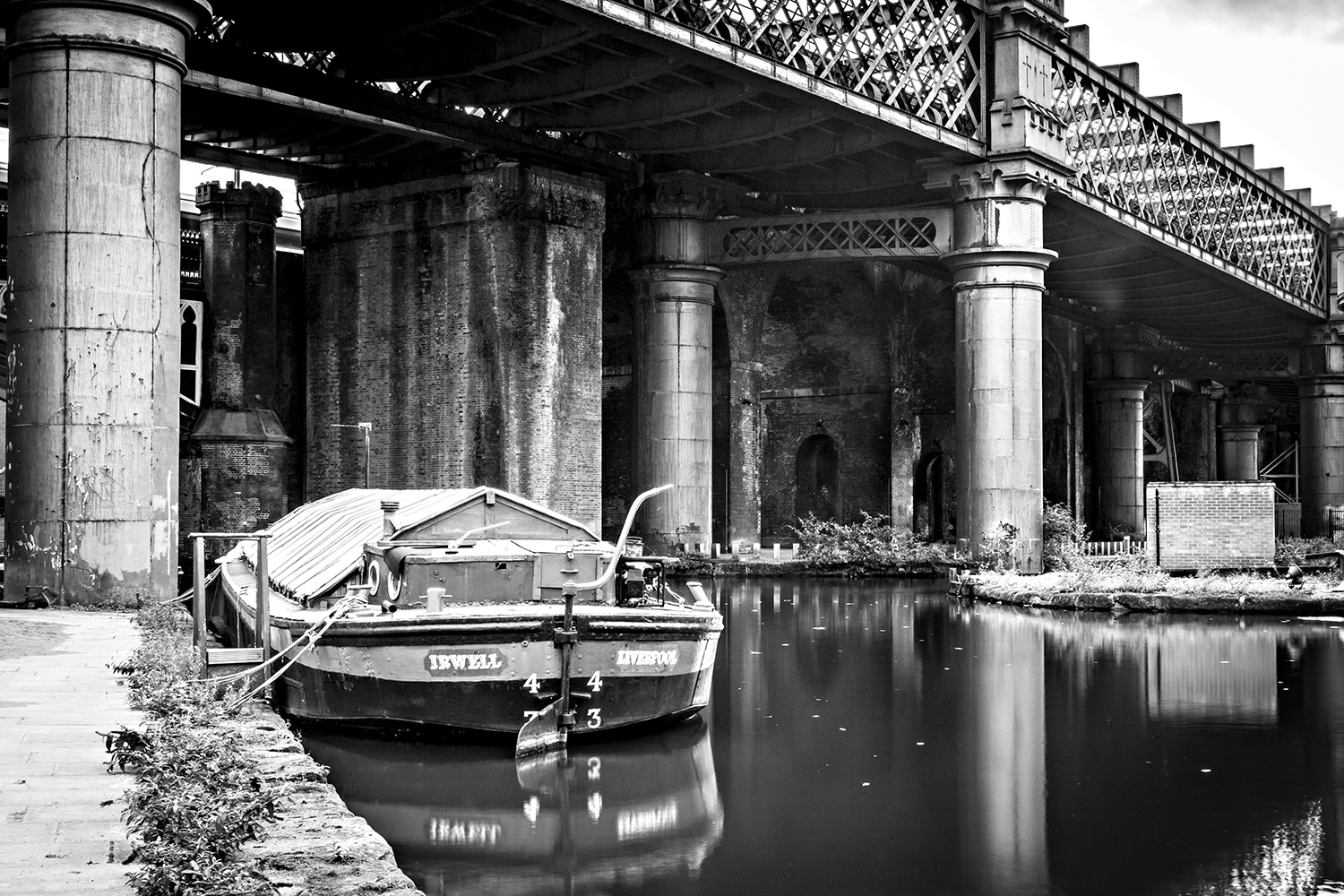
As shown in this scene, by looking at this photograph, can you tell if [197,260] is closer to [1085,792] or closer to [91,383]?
[91,383]

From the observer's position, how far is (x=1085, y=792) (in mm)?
10555

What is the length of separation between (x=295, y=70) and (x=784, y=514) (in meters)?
24.6

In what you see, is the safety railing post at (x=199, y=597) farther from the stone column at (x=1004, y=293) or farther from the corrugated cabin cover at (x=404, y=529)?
the stone column at (x=1004, y=293)

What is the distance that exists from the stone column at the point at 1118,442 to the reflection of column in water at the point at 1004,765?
1367 inches

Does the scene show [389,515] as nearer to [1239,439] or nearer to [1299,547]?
[1299,547]

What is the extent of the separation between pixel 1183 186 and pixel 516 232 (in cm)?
2036

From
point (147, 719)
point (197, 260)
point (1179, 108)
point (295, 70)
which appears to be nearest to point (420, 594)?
point (147, 719)

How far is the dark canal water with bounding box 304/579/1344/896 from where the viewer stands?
8344 millimetres

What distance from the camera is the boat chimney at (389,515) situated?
43.5 feet

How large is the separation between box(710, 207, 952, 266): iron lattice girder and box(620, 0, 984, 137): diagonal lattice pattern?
2463 mm

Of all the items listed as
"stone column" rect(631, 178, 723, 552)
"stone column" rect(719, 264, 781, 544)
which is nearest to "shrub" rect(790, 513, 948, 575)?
"stone column" rect(631, 178, 723, 552)

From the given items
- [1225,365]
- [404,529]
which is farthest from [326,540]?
[1225,365]

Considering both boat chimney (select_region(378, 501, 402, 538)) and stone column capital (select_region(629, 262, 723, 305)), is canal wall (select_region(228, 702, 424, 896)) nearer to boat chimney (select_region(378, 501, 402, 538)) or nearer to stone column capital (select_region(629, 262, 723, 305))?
boat chimney (select_region(378, 501, 402, 538))

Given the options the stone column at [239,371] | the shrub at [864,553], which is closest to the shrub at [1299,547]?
the shrub at [864,553]
